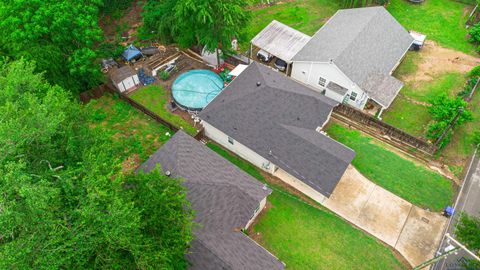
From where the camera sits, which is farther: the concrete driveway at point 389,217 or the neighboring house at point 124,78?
the neighboring house at point 124,78

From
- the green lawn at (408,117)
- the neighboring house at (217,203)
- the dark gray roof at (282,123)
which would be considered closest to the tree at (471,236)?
the dark gray roof at (282,123)

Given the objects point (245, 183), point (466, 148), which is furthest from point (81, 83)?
point (466, 148)

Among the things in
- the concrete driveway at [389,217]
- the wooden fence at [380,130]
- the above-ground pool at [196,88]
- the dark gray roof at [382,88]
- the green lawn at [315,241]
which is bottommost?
the green lawn at [315,241]

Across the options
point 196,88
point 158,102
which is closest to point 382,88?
point 196,88

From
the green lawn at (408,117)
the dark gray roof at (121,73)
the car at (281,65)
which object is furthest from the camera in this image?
the car at (281,65)

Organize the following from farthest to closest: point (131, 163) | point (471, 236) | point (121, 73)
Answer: point (121, 73) → point (131, 163) → point (471, 236)

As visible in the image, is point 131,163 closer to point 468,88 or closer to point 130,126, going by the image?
point 130,126

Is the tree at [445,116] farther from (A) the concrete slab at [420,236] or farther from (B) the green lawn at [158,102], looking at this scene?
(B) the green lawn at [158,102]
